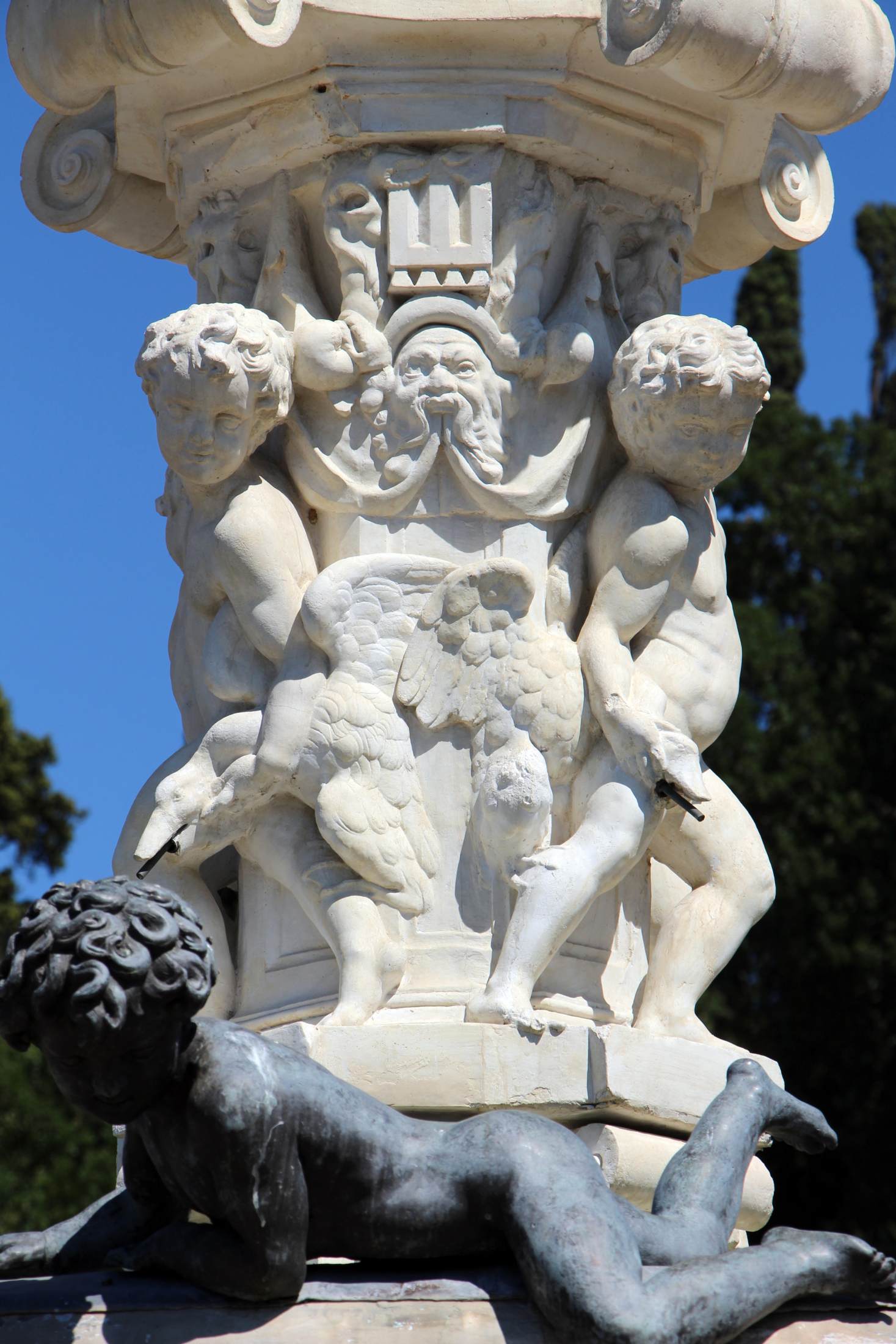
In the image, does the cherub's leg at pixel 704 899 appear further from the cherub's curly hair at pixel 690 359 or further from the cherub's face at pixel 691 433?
the cherub's curly hair at pixel 690 359

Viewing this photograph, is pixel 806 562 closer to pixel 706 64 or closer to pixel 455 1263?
pixel 706 64

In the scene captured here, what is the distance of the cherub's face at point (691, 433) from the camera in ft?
21.9

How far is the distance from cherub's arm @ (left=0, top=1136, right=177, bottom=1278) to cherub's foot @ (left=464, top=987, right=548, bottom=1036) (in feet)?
3.89

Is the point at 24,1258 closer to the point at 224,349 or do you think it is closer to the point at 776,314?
the point at 224,349

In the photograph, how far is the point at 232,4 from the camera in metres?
6.48

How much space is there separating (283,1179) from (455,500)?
7.93 ft

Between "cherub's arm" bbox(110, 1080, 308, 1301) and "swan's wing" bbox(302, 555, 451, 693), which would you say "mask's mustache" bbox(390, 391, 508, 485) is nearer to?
"swan's wing" bbox(302, 555, 451, 693)

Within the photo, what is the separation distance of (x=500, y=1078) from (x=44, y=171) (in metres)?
3.17

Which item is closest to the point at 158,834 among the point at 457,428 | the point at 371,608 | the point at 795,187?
the point at 371,608

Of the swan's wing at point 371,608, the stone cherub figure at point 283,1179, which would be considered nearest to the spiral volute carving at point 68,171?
the swan's wing at point 371,608

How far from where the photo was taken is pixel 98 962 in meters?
4.55

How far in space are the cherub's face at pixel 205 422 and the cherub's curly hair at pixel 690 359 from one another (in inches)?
39.6

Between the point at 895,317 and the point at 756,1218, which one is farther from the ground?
the point at 895,317

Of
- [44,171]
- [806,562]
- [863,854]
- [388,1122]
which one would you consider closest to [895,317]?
[806,562]
